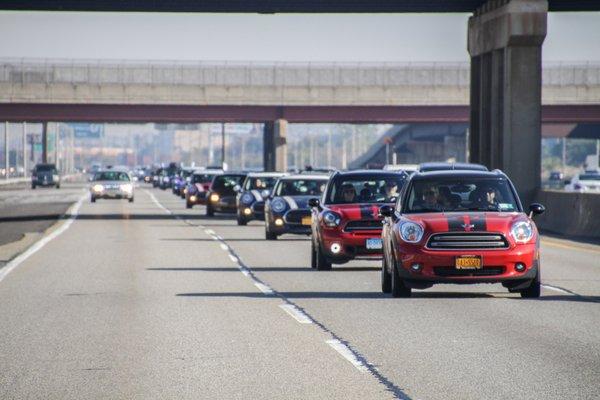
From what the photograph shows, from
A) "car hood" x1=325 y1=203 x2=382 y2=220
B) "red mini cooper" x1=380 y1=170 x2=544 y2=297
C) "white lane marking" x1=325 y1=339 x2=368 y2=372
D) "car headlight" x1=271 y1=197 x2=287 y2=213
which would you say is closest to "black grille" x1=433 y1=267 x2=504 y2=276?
"red mini cooper" x1=380 y1=170 x2=544 y2=297

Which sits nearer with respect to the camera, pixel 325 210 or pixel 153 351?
pixel 153 351

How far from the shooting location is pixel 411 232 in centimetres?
1809

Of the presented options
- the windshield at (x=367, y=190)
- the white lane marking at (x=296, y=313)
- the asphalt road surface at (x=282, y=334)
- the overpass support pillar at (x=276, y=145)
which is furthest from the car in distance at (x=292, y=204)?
the overpass support pillar at (x=276, y=145)

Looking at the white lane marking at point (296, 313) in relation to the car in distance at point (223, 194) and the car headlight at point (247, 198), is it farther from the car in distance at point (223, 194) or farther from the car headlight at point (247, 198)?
the car in distance at point (223, 194)

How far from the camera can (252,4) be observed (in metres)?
44.4

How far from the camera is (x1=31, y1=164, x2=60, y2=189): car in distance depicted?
370ft

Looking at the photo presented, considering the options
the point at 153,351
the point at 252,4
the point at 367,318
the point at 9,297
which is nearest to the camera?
A: the point at 153,351

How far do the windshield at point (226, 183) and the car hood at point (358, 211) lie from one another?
2842 cm

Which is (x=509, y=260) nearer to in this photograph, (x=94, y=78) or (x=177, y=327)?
(x=177, y=327)

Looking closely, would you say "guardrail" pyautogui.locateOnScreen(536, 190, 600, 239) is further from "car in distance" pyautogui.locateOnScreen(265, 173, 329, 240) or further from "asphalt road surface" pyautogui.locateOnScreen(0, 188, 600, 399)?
"asphalt road surface" pyautogui.locateOnScreen(0, 188, 600, 399)

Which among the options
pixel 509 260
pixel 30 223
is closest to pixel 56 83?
pixel 30 223

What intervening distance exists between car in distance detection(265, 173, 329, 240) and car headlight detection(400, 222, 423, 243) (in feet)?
44.9

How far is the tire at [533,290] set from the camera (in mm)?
18234

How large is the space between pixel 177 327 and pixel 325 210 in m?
8.69
